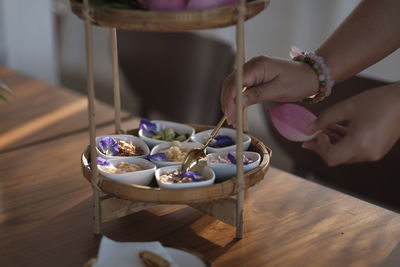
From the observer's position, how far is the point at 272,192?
1.38 m

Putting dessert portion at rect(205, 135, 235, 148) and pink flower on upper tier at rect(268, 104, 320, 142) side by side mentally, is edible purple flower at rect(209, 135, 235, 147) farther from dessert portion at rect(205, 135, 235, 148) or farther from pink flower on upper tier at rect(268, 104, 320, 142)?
pink flower on upper tier at rect(268, 104, 320, 142)

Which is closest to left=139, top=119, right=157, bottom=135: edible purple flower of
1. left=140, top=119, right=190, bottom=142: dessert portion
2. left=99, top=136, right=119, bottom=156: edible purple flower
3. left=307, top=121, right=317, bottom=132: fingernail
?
left=140, top=119, right=190, bottom=142: dessert portion

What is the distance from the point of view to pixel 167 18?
96cm

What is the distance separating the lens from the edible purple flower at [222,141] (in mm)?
1320

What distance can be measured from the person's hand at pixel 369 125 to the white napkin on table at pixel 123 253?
30cm

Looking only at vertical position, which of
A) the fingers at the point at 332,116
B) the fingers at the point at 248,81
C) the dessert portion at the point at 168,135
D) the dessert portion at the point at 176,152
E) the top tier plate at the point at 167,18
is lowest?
the dessert portion at the point at 168,135

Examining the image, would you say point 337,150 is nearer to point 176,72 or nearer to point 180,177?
point 180,177

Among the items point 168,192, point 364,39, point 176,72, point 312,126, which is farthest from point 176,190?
point 176,72

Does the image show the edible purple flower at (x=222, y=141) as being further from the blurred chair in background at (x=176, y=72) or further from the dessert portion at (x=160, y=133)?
the blurred chair in background at (x=176, y=72)

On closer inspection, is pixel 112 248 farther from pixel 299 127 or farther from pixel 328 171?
pixel 328 171

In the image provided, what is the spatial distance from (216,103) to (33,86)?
72 cm

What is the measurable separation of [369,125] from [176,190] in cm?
33

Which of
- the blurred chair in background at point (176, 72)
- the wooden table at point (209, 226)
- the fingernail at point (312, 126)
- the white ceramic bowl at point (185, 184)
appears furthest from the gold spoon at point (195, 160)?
the blurred chair in background at point (176, 72)

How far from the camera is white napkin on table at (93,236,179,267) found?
3.19 ft
